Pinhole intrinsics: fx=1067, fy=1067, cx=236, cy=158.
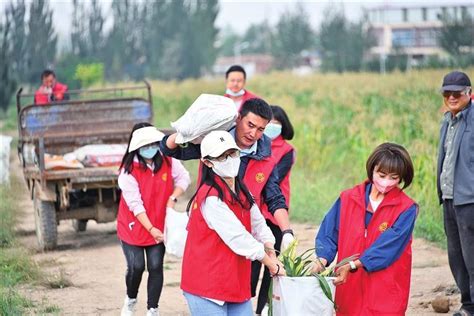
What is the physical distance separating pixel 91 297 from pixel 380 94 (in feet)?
47.1

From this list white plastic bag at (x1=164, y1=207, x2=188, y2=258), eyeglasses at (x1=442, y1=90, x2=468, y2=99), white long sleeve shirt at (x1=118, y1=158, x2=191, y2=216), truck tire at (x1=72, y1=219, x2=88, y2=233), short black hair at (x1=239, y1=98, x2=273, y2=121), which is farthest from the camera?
truck tire at (x1=72, y1=219, x2=88, y2=233)

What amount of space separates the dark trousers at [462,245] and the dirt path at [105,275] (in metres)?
0.54

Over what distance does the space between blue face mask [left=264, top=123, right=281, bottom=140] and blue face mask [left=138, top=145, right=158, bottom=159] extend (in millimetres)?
835

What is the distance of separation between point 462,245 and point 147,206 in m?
2.30

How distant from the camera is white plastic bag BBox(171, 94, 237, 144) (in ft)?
19.4

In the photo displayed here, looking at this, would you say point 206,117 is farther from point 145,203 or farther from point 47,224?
point 47,224

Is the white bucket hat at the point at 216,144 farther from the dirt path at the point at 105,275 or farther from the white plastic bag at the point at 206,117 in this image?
the dirt path at the point at 105,275

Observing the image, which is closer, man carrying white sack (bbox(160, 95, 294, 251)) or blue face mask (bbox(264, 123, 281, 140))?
man carrying white sack (bbox(160, 95, 294, 251))

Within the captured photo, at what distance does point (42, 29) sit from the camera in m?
47.1

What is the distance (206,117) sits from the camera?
593 cm

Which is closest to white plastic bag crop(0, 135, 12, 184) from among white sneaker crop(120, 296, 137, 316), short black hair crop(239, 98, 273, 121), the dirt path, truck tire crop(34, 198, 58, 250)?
the dirt path

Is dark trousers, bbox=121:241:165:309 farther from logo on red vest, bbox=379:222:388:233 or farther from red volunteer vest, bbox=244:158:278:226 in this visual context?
logo on red vest, bbox=379:222:388:233

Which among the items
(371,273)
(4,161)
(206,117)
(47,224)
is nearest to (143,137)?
(206,117)

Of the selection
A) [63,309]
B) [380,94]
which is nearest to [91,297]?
[63,309]
